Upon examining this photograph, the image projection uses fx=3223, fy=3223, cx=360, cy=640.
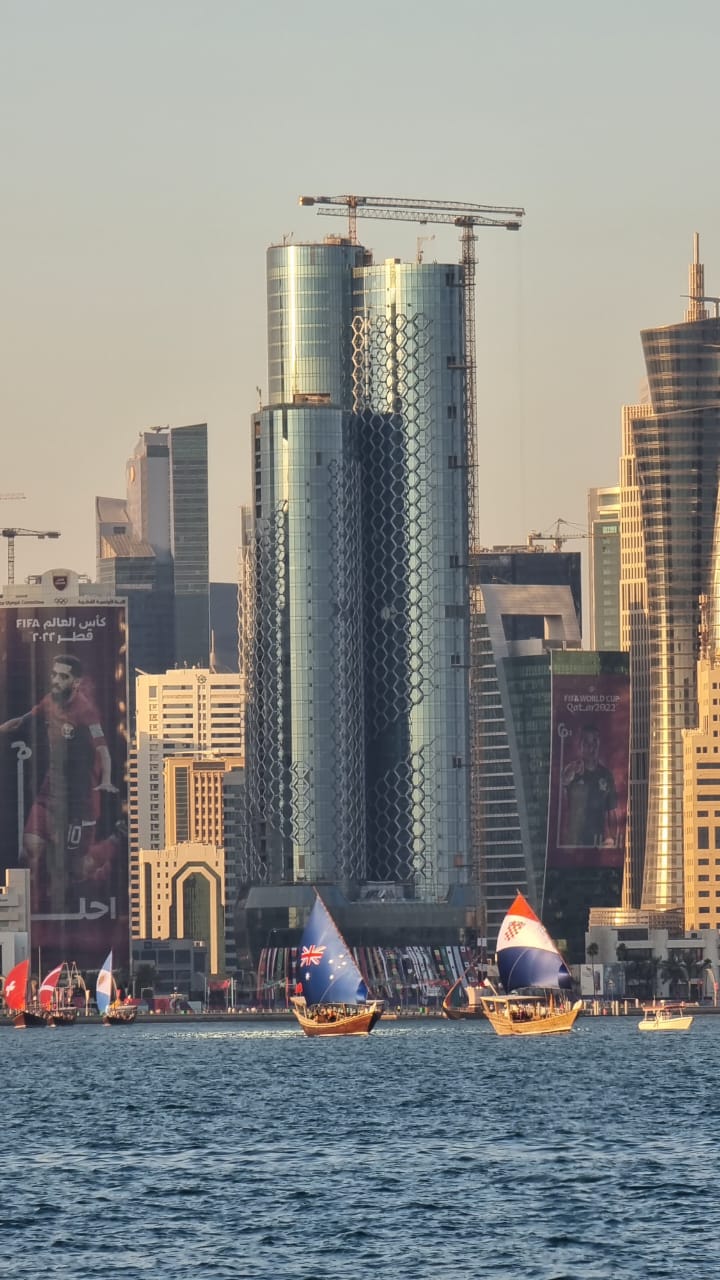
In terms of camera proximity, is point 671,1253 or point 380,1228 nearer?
point 671,1253

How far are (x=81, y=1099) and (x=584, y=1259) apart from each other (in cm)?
8956

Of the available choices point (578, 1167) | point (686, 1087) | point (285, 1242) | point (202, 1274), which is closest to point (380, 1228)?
point (285, 1242)

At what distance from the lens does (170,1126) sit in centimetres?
15862

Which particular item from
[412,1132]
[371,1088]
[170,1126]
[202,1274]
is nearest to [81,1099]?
[371,1088]

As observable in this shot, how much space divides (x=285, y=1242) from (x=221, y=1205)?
34.7 ft

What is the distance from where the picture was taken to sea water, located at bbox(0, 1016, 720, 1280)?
338 feet

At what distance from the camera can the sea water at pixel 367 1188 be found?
10306cm

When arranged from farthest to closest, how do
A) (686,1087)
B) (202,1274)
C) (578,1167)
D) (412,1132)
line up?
(686,1087), (412,1132), (578,1167), (202,1274)

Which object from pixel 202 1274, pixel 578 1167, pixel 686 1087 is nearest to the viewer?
pixel 202 1274

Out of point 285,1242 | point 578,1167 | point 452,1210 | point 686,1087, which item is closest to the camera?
point 285,1242

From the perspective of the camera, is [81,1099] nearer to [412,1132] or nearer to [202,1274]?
[412,1132]

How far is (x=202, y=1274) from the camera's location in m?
101

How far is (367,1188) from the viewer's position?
12362 cm

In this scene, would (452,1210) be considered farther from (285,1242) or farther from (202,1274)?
(202,1274)
